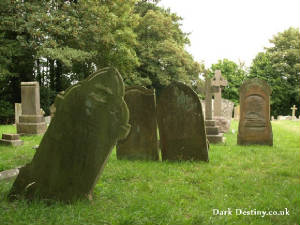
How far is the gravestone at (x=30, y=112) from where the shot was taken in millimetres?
11531

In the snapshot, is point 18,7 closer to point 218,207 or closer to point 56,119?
point 56,119

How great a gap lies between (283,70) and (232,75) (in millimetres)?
7177

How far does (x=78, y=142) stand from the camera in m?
3.77

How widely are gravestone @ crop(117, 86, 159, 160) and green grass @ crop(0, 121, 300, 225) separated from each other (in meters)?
0.40

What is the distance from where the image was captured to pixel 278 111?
127ft

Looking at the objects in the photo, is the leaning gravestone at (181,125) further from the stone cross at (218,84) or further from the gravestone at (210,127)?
the stone cross at (218,84)

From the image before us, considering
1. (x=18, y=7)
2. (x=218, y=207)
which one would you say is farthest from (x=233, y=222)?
(x=18, y=7)

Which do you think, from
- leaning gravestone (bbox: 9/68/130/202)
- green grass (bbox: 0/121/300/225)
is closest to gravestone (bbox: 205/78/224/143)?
green grass (bbox: 0/121/300/225)

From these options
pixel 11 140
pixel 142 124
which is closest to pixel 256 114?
pixel 142 124

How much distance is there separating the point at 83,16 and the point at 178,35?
600 inches

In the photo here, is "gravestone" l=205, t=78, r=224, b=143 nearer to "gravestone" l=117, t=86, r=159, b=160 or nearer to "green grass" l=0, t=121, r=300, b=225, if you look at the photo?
"green grass" l=0, t=121, r=300, b=225

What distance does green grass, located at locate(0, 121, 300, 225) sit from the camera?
3365 millimetres

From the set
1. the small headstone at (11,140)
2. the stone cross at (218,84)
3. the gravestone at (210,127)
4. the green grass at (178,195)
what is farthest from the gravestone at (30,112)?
the stone cross at (218,84)

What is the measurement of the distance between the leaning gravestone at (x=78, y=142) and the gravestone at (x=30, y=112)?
27.0ft
